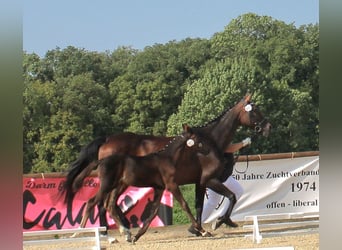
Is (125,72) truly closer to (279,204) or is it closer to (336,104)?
(279,204)

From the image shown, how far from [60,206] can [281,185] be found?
107 inches

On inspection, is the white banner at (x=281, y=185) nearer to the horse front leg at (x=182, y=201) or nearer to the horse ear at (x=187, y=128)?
the horse front leg at (x=182, y=201)

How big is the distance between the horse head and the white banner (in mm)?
1251

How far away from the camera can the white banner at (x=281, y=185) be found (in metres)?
7.40

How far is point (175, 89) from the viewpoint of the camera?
75.3ft

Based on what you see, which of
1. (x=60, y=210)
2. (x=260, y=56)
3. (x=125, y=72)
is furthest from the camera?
(x=125, y=72)

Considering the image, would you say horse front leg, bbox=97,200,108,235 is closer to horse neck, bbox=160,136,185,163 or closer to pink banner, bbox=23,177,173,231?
pink banner, bbox=23,177,173,231

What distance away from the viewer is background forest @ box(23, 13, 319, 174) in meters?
17.2

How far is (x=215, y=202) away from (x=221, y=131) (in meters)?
1.24

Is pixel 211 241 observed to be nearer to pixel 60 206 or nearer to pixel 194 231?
pixel 194 231

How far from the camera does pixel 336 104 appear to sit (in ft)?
2.42

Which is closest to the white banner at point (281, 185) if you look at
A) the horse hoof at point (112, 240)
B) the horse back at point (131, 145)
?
the horse back at point (131, 145)

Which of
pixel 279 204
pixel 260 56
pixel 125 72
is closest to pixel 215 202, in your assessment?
pixel 279 204

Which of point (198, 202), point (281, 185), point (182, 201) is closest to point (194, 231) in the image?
point (198, 202)
